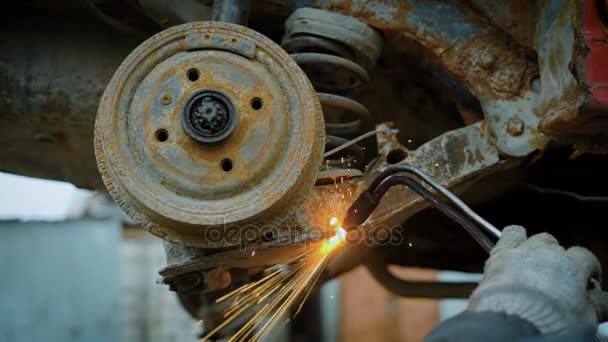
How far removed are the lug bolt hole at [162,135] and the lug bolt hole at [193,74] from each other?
0.13m

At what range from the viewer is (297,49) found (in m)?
2.41

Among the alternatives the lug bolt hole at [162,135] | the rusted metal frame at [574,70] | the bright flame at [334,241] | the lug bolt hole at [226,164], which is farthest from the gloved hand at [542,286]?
the lug bolt hole at [162,135]

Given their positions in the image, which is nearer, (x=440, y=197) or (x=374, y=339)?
(x=440, y=197)

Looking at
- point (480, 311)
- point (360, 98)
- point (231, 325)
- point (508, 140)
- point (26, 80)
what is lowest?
point (480, 311)

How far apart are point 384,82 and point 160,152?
97 cm

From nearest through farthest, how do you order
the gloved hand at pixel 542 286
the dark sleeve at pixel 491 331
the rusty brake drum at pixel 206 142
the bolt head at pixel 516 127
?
the dark sleeve at pixel 491 331 → the gloved hand at pixel 542 286 → the rusty brake drum at pixel 206 142 → the bolt head at pixel 516 127

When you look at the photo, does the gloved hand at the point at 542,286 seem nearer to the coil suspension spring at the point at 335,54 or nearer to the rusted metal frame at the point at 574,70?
the rusted metal frame at the point at 574,70

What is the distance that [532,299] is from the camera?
5.38ft

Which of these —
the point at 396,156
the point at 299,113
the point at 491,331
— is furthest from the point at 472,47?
the point at 491,331

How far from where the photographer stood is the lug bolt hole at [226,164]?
205 centimetres

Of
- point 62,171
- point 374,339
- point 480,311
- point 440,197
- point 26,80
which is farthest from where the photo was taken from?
point 374,339

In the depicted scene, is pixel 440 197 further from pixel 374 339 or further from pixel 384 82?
pixel 374 339

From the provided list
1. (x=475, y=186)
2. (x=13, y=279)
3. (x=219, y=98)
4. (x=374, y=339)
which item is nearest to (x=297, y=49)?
(x=219, y=98)

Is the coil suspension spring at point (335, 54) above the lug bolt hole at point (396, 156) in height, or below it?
above
